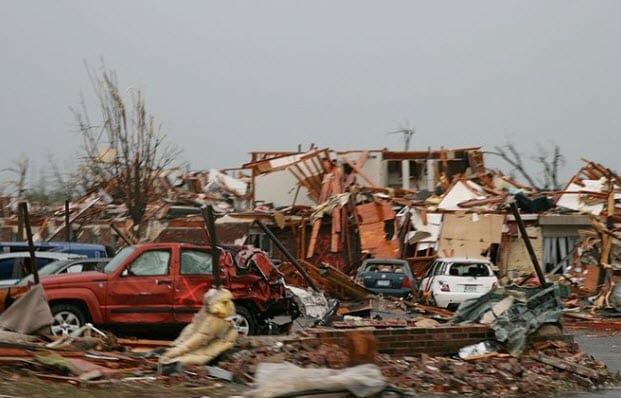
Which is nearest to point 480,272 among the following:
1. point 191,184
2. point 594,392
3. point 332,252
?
point 332,252

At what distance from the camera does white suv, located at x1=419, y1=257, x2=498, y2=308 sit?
2592 cm

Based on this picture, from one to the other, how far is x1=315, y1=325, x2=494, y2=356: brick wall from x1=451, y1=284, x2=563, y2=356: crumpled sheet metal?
267 mm

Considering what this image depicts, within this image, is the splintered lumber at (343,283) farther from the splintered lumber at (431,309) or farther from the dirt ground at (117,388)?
the dirt ground at (117,388)

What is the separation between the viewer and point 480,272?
26641mm

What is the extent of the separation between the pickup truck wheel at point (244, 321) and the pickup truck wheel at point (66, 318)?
235 centimetres

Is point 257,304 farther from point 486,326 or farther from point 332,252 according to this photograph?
point 332,252

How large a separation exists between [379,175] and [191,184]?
9.75 m

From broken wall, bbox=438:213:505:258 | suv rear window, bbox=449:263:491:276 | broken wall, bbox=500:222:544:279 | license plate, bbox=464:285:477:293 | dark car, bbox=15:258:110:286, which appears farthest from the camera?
broken wall, bbox=500:222:544:279

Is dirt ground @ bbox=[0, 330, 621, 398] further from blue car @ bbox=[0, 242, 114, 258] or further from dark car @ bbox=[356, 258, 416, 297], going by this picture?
dark car @ bbox=[356, 258, 416, 297]

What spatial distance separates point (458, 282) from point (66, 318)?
12.5 metres

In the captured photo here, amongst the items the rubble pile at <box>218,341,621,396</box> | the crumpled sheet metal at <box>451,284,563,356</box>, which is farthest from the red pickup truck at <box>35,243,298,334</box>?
the rubble pile at <box>218,341,621,396</box>

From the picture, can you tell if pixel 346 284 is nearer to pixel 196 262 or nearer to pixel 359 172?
pixel 196 262

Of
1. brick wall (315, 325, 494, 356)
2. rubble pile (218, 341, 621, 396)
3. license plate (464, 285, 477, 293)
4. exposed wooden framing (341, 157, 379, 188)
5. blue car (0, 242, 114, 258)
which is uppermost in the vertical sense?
exposed wooden framing (341, 157, 379, 188)

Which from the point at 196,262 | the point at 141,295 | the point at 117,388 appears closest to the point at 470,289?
the point at 196,262
